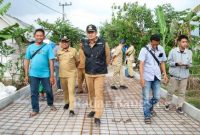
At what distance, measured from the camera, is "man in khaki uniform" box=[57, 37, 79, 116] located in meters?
8.33

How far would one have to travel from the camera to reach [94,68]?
737 centimetres

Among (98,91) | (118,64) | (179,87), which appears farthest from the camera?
(118,64)

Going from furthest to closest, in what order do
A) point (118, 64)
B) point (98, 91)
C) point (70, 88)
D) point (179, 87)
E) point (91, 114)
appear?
point (118, 64) → point (179, 87) → point (70, 88) → point (91, 114) → point (98, 91)

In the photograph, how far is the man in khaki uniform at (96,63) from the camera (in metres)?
7.31

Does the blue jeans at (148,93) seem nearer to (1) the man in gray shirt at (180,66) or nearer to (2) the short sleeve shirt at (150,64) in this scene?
(2) the short sleeve shirt at (150,64)

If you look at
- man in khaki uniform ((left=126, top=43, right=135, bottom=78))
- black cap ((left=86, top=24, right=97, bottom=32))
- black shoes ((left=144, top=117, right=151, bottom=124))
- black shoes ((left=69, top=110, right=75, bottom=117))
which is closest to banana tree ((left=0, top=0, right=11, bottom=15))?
black cap ((left=86, top=24, right=97, bottom=32))

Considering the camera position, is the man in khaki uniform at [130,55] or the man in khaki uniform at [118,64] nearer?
the man in khaki uniform at [118,64]

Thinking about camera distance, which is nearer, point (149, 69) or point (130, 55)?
point (149, 69)

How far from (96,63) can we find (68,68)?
125 cm

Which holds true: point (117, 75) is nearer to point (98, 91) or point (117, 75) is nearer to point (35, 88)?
point (35, 88)

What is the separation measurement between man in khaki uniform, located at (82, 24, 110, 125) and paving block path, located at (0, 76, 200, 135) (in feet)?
1.48

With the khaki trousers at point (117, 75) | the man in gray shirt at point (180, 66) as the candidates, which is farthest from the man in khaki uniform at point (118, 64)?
the man in gray shirt at point (180, 66)

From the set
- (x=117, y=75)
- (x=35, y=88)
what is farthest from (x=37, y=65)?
(x=117, y=75)

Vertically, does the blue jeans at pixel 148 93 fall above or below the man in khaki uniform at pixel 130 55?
below
